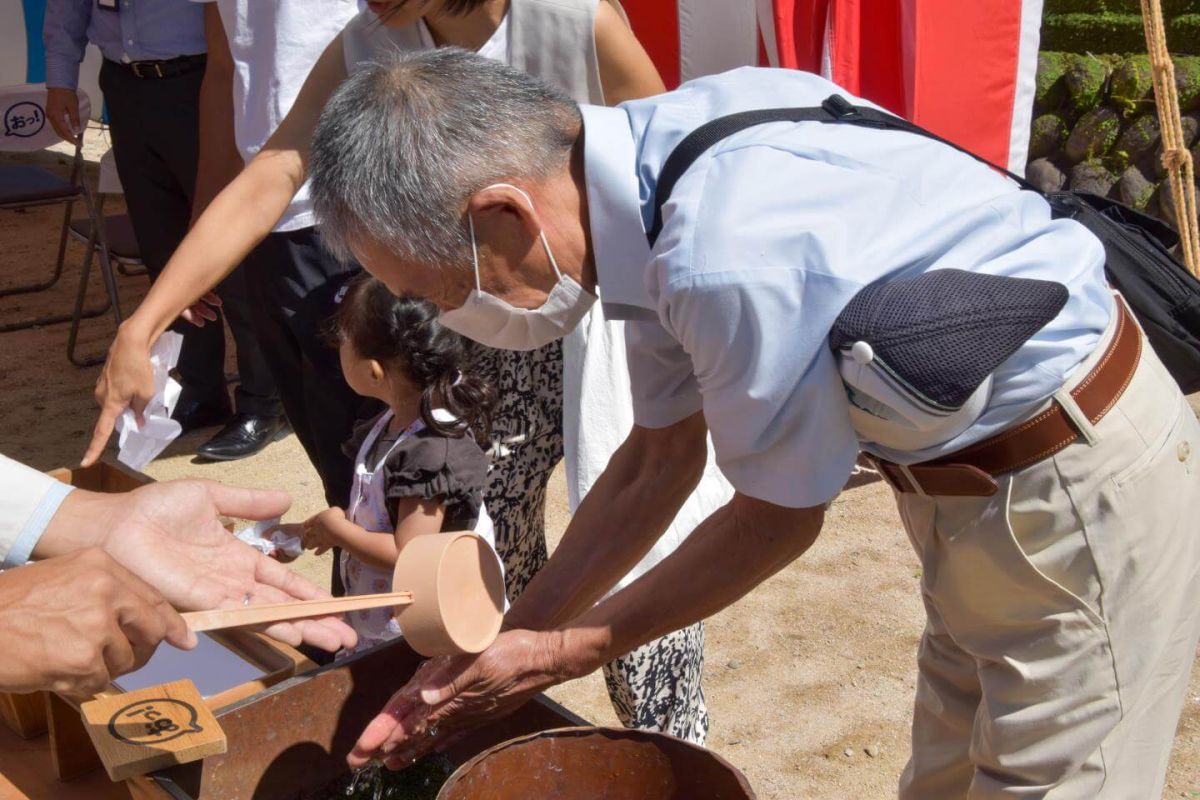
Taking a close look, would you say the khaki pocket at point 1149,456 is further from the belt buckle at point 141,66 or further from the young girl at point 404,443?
the belt buckle at point 141,66

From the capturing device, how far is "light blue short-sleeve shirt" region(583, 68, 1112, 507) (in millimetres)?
1218

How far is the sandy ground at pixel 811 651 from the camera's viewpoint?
275 centimetres

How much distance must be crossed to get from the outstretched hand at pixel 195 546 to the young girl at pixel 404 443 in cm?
28

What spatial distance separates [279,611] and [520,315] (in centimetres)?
48

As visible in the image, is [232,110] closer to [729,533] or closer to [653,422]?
[653,422]

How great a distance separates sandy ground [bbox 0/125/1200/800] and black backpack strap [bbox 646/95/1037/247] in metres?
1.72

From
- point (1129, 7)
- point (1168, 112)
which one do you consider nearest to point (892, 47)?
point (1168, 112)

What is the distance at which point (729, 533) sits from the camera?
142 centimetres

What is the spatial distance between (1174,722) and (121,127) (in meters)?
3.61

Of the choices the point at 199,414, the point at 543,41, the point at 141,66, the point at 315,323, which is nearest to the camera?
the point at 543,41

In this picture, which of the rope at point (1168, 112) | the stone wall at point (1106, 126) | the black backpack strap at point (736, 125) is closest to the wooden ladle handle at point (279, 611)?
the black backpack strap at point (736, 125)

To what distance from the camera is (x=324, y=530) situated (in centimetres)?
217

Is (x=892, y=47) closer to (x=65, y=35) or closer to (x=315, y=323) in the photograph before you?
(x=315, y=323)

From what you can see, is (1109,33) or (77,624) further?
(1109,33)
